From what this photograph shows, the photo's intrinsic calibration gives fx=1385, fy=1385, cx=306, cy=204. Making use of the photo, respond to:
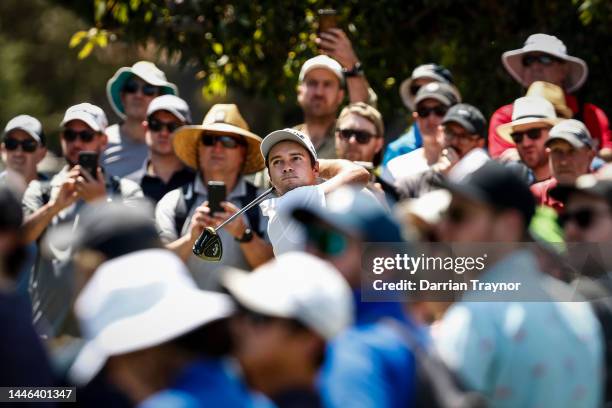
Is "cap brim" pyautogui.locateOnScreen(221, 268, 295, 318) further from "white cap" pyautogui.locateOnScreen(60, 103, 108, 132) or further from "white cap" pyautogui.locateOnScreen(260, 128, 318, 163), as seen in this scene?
"white cap" pyautogui.locateOnScreen(60, 103, 108, 132)

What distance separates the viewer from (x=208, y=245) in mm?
6668

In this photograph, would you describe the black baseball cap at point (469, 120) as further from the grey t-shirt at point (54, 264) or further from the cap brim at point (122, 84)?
the cap brim at point (122, 84)

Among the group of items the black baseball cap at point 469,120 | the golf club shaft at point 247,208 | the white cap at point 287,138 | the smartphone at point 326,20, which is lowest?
the golf club shaft at point 247,208

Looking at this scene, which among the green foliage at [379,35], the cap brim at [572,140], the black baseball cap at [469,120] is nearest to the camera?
the cap brim at [572,140]

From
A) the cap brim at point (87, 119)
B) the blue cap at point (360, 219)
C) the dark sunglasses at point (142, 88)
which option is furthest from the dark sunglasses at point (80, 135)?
the blue cap at point (360, 219)

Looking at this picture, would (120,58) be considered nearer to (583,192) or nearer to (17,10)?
(17,10)

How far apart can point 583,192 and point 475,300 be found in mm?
1096

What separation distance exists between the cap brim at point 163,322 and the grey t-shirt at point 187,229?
2783mm

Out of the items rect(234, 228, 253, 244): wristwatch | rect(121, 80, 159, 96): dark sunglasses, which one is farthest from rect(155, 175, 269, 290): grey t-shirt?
rect(121, 80, 159, 96): dark sunglasses

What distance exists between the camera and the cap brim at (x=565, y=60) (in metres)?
8.65

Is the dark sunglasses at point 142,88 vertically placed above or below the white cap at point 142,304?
above

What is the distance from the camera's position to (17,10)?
28.1 m

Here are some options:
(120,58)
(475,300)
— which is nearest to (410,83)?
(475,300)

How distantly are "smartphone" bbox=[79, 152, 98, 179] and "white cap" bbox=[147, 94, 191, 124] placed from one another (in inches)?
34.4
